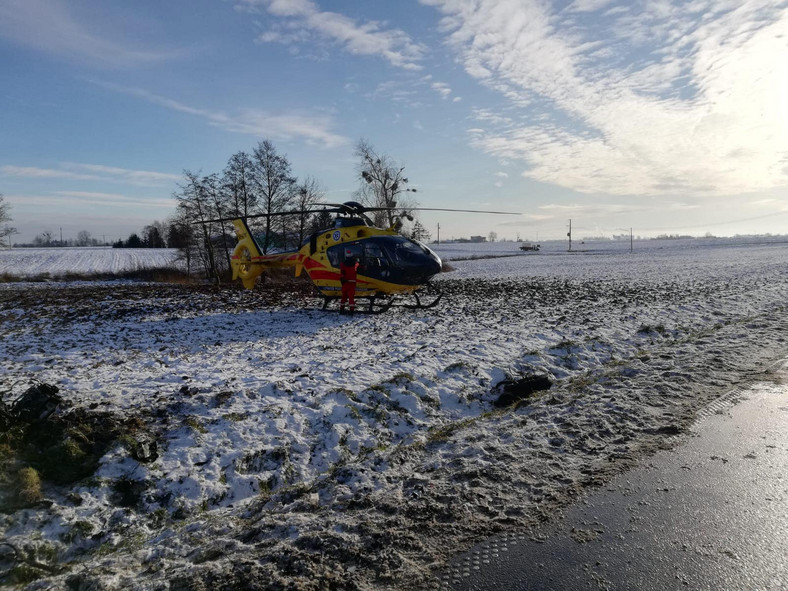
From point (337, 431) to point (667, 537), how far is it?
3692mm

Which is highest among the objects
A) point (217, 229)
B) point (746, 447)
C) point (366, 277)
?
point (217, 229)

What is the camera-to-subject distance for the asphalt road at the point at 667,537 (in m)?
3.23

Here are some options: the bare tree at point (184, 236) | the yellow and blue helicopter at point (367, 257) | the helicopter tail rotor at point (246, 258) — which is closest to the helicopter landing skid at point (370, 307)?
the yellow and blue helicopter at point (367, 257)

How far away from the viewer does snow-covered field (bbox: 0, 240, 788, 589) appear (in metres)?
3.75

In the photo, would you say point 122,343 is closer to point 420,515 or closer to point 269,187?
point 420,515

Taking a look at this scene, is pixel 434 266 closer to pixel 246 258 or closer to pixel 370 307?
pixel 370 307

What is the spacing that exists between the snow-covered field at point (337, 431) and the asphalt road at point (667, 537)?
0.85ft

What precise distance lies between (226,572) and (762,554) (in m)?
4.07

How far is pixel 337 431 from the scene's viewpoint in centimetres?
586

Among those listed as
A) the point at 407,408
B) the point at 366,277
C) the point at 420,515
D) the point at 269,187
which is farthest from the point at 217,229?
the point at 420,515

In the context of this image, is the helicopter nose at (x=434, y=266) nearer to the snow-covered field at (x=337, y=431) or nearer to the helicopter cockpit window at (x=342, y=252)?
the snow-covered field at (x=337, y=431)

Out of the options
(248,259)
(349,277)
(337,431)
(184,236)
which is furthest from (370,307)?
(184,236)

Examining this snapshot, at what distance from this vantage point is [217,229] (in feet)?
114

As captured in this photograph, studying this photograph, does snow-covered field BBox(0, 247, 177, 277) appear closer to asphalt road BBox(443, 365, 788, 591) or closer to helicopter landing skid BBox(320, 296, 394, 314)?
helicopter landing skid BBox(320, 296, 394, 314)
